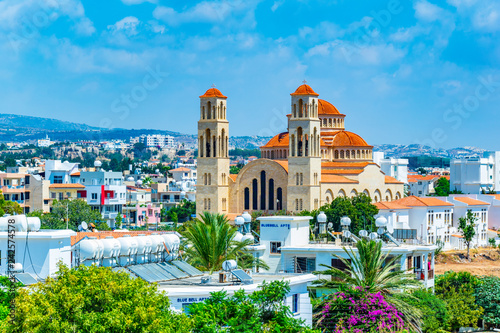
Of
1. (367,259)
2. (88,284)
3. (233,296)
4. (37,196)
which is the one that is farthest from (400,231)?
(37,196)

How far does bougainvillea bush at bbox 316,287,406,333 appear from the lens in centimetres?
2789

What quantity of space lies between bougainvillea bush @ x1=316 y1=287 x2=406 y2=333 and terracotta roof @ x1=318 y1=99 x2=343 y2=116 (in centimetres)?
7029

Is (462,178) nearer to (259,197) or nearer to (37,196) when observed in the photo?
(259,197)

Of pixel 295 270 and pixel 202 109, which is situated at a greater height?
pixel 202 109

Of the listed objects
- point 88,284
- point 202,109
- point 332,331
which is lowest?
point 332,331

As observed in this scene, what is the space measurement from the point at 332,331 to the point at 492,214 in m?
74.9

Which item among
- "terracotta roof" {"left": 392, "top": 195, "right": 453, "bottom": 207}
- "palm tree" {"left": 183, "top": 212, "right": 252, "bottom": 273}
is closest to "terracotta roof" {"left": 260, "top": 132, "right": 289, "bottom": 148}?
"terracotta roof" {"left": 392, "top": 195, "right": 453, "bottom": 207}

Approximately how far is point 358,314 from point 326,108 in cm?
7178

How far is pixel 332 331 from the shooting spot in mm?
28250

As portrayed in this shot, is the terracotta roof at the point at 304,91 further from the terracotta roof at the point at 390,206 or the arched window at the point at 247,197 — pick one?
the terracotta roof at the point at 390,206

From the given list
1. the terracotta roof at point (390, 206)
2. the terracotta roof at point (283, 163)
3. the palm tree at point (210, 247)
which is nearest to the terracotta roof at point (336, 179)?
the terracotta roof at point (283, 163)

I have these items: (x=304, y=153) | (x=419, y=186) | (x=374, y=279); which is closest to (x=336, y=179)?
(x=304, y=153)

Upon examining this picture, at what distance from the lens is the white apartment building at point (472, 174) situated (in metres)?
136

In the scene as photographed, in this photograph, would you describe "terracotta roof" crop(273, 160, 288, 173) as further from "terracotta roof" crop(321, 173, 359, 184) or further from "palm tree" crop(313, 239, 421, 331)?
"palm tree" crop(313, 239, 421, 331)
